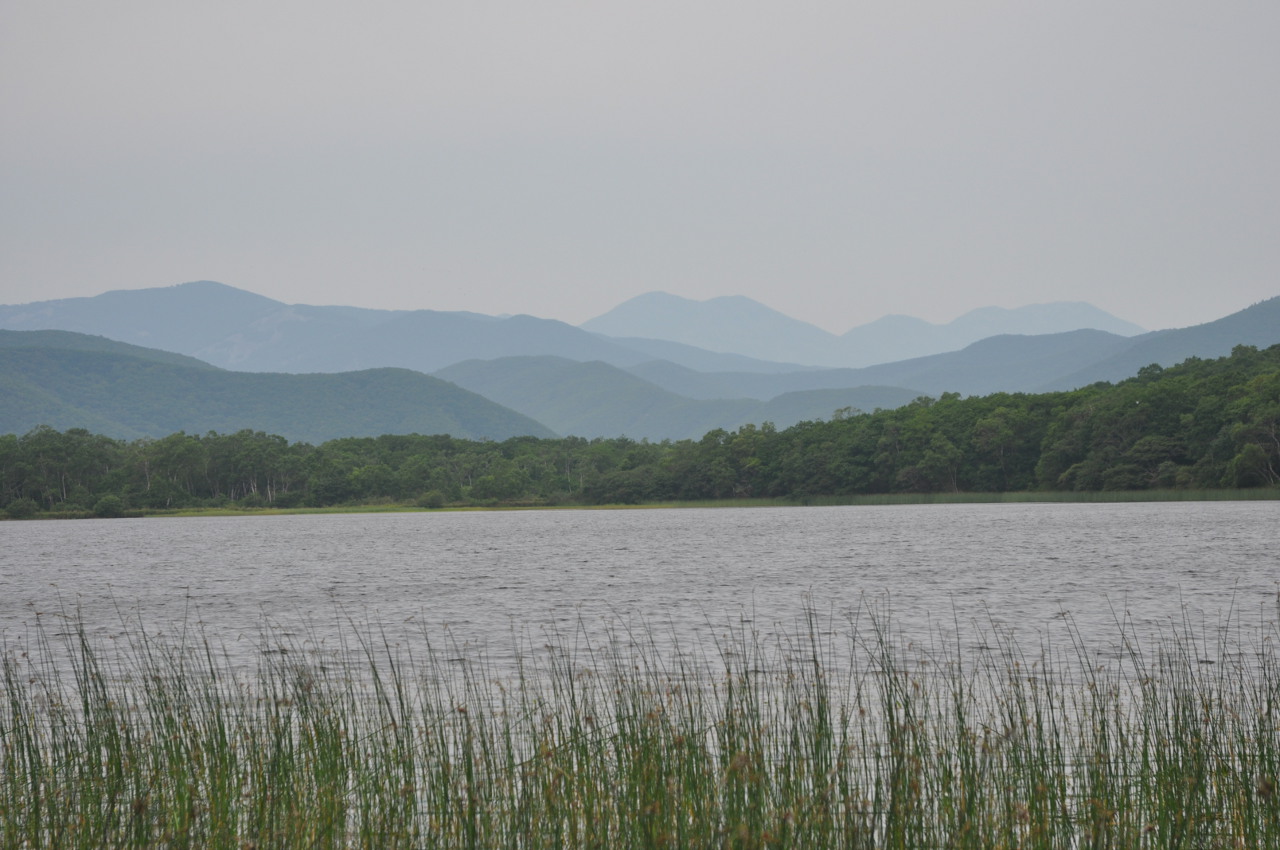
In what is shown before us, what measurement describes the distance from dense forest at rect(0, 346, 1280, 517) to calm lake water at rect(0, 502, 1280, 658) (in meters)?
18.3

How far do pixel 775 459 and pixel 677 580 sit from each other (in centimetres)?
9524

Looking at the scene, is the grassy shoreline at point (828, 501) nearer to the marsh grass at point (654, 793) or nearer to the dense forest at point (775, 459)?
the dense forest at point (775, 459)

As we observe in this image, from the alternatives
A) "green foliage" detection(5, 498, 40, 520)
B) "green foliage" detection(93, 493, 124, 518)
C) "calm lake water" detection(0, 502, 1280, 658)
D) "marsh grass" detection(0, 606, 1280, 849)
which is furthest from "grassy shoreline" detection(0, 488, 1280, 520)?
"marsh grass" detection(0, 606, 1280, 849)

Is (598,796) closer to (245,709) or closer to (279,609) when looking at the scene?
(245,709)

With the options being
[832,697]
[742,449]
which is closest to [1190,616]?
[832,697]

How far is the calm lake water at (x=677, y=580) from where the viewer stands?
23.8 metres

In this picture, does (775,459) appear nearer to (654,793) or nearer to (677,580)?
(677,580)

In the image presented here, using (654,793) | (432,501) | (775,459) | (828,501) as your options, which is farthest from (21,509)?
(654,793)

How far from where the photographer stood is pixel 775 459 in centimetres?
13050

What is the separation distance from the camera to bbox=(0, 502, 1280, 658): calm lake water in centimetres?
2384

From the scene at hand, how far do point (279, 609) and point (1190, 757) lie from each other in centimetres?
2588

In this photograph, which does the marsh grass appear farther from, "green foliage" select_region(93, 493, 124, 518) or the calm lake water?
"green foliage" select_region(93, 493, 124, 518)

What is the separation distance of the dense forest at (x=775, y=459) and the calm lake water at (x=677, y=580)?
18.3m

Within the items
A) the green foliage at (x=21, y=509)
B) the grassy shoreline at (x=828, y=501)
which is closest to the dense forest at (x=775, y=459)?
the green foliage at (x=21, y=509)
